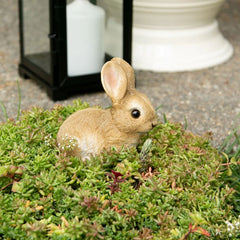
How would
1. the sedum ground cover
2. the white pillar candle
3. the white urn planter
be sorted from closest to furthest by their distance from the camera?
the sedum ground cover → the white pillar candle → the white urn planter

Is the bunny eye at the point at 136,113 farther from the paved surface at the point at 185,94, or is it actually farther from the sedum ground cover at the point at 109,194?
the paved surface at the point at 185,94

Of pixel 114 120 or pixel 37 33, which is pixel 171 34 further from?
pixel 114 120

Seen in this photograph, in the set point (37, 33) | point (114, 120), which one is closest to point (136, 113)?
point (114, 120)

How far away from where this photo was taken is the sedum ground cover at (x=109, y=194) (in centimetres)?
157

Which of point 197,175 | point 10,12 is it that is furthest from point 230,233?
point 10,12

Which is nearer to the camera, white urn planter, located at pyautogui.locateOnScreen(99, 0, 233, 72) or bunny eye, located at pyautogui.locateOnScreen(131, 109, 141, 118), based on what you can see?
bunny eye, located at pyautogui.locateOnScreen(131, 109, 141, 118)

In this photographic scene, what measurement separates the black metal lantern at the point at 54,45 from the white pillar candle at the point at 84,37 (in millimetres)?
14

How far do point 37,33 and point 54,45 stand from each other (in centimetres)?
31

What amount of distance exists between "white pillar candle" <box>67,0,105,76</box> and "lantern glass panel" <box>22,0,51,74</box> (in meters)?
0.18

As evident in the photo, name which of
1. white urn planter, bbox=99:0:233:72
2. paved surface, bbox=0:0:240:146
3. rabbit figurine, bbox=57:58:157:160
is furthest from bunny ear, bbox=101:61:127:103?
white urn planter, bbox=99:0:233:72

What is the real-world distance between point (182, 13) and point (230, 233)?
271 centimetres

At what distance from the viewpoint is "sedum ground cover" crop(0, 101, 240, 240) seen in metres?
1.57

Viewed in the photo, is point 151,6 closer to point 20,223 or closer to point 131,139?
point 131,139

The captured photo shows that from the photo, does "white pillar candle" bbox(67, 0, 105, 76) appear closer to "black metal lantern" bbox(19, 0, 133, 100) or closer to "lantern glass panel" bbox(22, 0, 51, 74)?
"black metal lantern" bbox(19, 0, 133, 100)
